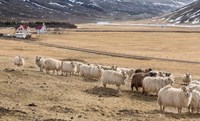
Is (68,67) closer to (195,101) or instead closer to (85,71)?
(85,71)

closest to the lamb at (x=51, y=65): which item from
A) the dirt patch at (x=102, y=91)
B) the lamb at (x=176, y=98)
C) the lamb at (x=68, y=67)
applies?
the lamb at (x=68, y=67)

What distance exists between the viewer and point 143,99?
2484 cm

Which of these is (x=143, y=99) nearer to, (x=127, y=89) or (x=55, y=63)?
(x=127, y=89)

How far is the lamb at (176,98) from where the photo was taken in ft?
68.6

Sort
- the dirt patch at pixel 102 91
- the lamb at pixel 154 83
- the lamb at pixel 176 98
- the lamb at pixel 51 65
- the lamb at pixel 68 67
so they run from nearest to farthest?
the lamb at pixel 176 98 → the dirt patch at pixel 102 91 → the lamb at pixel 154 83 → the lamb at pixel 51 65 → the lamb at pixel 68 67

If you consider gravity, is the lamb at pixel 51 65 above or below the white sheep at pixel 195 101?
above

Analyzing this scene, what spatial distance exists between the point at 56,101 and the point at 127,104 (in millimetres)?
4134

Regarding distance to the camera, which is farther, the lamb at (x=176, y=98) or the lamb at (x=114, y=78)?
the lamb at (x=114, y=78)

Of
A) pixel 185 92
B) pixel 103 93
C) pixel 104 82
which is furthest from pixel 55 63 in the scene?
pixel 185 92

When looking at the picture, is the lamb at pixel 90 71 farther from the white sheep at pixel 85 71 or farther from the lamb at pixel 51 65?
the lamb at pixel 51 65

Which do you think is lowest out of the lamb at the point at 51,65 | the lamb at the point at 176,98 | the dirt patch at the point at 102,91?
the dirt patch at the point at 102,91

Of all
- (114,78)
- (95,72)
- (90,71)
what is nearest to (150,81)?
(114,78)

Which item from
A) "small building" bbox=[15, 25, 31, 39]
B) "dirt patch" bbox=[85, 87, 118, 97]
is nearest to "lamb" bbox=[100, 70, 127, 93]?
"dirt patch" bbox=[85, 87, 118, 97]

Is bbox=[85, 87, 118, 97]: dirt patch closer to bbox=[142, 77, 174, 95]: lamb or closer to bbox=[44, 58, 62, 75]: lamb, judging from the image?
bbox=[142, 77, 174, 95]: lamb
